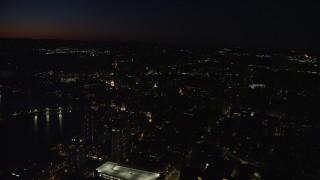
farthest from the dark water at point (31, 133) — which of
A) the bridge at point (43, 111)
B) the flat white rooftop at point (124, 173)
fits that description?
the flat white rooftop at point (124, 173)

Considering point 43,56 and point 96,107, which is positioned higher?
point 43,56

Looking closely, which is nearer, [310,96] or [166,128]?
[166,128]

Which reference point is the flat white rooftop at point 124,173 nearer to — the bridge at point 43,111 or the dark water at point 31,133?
the dark water at point 31,133

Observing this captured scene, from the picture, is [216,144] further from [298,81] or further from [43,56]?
[43,56]

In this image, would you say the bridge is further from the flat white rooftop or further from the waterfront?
the flat white rooftop

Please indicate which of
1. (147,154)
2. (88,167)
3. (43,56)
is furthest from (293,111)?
(43,56)

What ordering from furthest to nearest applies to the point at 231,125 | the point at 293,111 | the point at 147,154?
the point at 293,111, the point at 231,125, the point at 147,154

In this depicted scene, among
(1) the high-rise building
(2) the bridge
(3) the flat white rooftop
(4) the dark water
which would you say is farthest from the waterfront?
(3) the flat white rooftop
